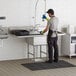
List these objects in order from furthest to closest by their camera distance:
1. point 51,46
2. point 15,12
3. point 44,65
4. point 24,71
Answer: point 15,12
point 51,46
point 44,65
point 24,71

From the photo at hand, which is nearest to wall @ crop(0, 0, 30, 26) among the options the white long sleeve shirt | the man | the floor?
the man

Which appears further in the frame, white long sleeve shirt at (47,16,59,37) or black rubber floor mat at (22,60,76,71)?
white long sleeve shirt at (47,16,59,37)

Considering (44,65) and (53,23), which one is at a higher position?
(53,23)

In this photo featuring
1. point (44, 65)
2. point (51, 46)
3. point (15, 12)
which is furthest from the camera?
point (15, 12)

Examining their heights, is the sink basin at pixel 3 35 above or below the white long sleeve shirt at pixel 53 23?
below

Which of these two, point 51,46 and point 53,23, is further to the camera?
point 51,46

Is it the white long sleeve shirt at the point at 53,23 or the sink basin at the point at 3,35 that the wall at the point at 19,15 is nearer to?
the sink basin at the point at 3,35

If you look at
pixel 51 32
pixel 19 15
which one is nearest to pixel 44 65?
pixel 51 32

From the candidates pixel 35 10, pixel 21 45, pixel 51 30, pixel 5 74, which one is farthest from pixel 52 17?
pixel 5 74

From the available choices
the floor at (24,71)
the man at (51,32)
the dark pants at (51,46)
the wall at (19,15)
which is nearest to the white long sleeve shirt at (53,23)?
the man at (51,32)

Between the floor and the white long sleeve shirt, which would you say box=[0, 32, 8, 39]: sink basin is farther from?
the white long sleeve shirt

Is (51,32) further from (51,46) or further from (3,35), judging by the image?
(3,35)

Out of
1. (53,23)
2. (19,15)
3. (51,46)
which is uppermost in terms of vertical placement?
(19,15)

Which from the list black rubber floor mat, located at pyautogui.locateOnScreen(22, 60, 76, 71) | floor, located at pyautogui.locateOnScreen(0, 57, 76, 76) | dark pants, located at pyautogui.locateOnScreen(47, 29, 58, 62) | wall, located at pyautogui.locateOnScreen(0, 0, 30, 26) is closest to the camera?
floor, located at pyautogui.locateOnScreen(0, 57, 76, 76)
